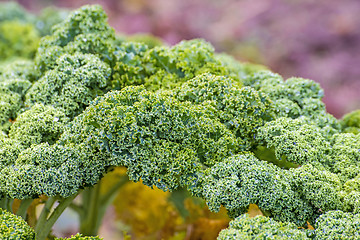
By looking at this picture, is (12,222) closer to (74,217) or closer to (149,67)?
(149,67)

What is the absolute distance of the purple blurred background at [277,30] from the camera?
5949mm

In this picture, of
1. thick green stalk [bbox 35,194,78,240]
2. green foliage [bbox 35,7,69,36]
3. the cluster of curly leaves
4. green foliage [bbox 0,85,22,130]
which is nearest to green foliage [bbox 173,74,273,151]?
the cluster of curly leaves

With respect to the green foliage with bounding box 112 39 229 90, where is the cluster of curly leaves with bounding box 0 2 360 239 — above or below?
below

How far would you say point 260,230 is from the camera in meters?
1.33

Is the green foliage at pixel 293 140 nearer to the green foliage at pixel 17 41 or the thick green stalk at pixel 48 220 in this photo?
the thick green stalk at pixel 48 220

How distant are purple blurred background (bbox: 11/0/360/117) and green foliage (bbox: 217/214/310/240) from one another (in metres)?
4.43

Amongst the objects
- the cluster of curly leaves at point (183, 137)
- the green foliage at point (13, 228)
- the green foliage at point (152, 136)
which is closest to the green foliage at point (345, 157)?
the cluster of curly leaves at point (183, 137)

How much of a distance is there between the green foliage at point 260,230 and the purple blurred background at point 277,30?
4.43 metres

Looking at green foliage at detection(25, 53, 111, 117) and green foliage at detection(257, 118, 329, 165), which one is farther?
green foliage at detection(25, 53, 111, 117)

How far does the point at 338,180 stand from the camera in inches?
60.1

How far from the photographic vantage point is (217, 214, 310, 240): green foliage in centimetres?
132

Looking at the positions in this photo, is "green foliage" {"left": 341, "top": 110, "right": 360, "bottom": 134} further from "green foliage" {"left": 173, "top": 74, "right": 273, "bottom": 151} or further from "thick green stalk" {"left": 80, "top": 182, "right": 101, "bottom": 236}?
"thick green stalk" {"left": 80, "top": 182, "right": 101, "bottom": 236}

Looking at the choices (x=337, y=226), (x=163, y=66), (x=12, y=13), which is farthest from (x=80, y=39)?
(x=12, y=13)

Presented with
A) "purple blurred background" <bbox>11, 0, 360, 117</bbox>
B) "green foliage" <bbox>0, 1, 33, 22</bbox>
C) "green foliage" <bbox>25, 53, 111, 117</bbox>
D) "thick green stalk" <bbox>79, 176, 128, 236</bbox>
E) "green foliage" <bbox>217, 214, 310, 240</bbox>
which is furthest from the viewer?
"purple blurred background" <bbox>11, 0, 360, 117</bbox>
